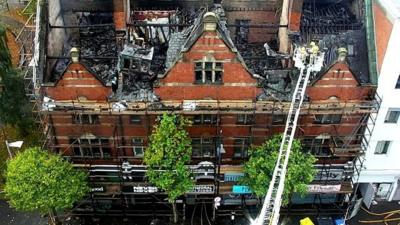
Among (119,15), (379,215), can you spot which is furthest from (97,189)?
(379,215)

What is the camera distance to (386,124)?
42.8 meters

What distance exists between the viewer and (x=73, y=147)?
43.4 metres

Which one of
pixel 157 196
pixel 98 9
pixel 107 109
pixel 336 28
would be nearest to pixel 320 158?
pixel 336 28

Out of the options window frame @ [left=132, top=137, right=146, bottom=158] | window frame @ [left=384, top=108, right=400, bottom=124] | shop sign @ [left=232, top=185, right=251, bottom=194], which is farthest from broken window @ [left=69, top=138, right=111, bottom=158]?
window frame @ [left=384, top=108, right=400, bottom=124]

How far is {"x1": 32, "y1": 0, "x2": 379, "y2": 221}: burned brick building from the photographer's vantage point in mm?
39438

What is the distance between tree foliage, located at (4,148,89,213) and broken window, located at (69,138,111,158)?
2.53 metres

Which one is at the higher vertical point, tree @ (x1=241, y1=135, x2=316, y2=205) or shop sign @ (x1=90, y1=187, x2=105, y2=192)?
tree @ (x1=241, y1=135, x2=316, y2=205)

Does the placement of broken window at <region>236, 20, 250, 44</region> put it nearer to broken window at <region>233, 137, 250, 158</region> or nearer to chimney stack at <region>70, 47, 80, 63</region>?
broken window at <region>233, 137, 250, 158</region>

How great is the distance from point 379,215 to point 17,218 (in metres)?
33.0

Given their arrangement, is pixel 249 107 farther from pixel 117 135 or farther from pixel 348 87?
pixel 117 135

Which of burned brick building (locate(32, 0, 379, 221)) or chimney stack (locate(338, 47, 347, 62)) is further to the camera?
burned brick building (locate(32, 0, 379, 221))

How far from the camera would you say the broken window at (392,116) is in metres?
42.2

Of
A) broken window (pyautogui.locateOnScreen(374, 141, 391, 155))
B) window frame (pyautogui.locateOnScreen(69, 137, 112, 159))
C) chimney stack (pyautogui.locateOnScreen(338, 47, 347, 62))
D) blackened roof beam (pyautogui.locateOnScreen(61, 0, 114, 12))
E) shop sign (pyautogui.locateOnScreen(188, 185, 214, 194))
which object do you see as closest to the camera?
chimney stack (pyautogui.locateOnScreen(338, 47, 347, 62))

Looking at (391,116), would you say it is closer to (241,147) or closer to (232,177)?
(241,147)
